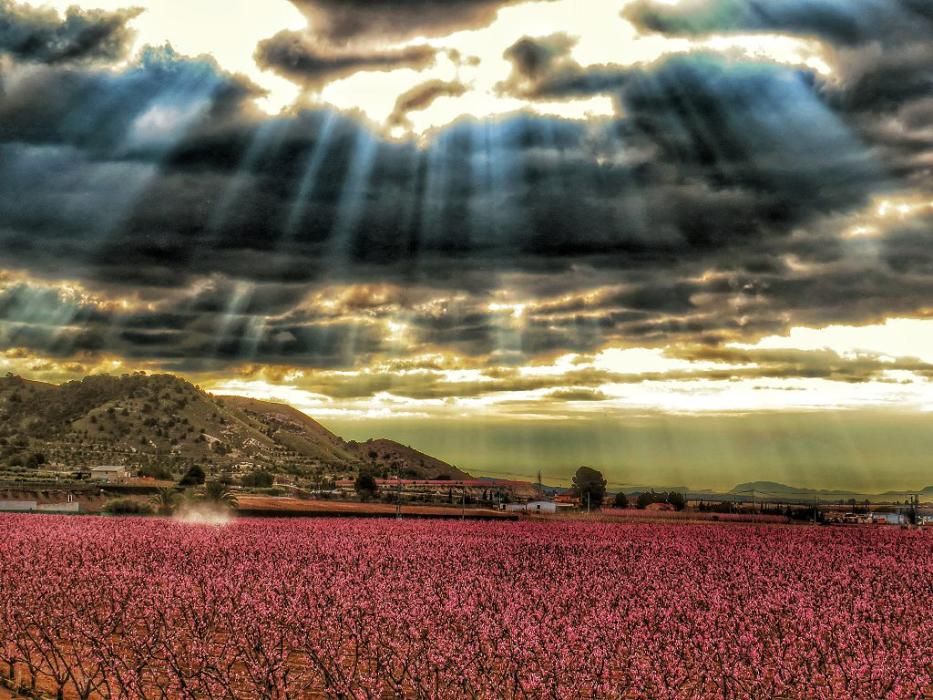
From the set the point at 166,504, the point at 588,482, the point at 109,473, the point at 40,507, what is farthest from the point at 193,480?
the point at 588,482

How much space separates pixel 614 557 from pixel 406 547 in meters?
5.92

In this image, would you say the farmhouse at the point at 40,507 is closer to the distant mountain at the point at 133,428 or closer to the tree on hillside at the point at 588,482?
the distant mountain at the point at 133,428

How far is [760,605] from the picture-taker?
18.3m

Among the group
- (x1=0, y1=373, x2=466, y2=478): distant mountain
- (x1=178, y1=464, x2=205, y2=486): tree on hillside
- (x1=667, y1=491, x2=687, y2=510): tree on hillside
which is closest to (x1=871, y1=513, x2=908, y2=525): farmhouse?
(x1=667, y1=491, x2=687, y2=510): tree on hillside

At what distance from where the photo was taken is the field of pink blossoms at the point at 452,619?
12172 mm

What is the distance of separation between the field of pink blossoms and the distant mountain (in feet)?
307

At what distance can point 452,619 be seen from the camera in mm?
14977

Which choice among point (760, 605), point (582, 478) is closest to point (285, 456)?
point (582, 478)

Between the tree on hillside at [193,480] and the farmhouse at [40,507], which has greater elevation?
the tree on hillside at [193,480]

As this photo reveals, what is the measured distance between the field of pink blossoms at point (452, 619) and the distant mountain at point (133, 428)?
93581 mm

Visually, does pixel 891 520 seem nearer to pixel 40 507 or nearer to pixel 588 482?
pixel 588 482

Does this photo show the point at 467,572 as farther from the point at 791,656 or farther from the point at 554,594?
the point at 791,656

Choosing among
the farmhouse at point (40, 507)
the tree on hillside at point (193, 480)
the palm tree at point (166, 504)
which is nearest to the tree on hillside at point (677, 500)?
the tree on hillside at point (193, 480)

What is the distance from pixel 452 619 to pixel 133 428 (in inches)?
5456
